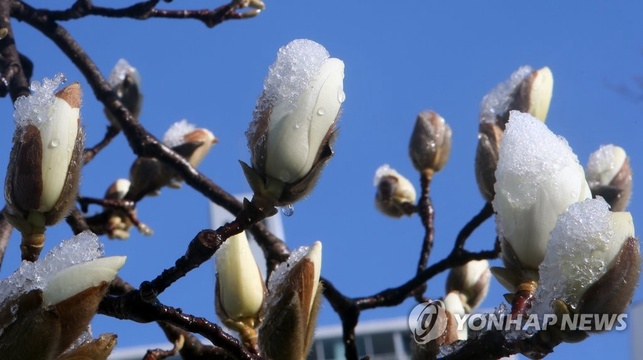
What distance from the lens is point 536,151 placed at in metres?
0.90

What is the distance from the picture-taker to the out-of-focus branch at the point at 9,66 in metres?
1.31

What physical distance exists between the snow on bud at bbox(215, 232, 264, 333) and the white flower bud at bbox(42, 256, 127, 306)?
11.5 inches

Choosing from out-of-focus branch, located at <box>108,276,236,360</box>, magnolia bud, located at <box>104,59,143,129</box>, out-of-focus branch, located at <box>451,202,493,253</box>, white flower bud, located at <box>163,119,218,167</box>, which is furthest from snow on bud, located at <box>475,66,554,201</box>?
magnolia bud, located at <box>104,59,143,129</box>

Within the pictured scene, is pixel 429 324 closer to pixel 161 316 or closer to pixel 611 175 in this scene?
pixel 161 316

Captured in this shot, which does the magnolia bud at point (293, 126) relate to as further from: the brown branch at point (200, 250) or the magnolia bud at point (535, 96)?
the magnolia bud at point (535, 96)

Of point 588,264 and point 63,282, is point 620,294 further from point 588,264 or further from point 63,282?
point 63,282

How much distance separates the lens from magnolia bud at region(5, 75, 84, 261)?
0.86 meters

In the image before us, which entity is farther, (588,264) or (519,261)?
(519,261)

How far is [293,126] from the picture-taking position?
83 centimetres

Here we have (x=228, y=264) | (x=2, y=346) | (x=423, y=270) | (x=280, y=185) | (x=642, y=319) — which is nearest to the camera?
(x=2, y=346)

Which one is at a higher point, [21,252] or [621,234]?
[21,252]

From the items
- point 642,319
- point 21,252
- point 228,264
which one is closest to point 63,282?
point 21,252

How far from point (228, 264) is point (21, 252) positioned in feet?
0.70

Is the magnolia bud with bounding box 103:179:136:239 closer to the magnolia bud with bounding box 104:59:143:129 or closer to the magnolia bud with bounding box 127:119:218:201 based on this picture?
the magnolia bud with bounding box 127:119:218:201
